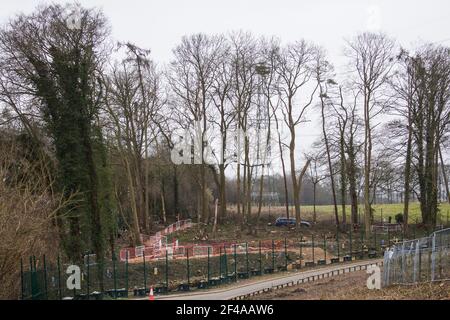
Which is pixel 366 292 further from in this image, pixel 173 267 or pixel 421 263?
pixel 173 267

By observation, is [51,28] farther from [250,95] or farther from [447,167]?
[447,167]

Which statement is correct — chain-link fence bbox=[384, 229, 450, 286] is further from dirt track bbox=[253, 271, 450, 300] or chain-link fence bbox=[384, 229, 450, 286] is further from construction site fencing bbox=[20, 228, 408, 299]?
dirt track bbox=[253, 271, 450, 300]

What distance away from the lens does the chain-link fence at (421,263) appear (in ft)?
57.1

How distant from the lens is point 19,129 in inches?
1217

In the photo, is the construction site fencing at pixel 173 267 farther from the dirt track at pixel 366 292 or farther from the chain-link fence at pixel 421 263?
the dirt track at pixel 366 292

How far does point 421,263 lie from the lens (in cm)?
1844

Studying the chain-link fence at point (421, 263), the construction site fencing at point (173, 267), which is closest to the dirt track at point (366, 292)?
the chain-link fence at point (421, 263)

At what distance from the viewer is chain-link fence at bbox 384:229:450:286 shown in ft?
57.1

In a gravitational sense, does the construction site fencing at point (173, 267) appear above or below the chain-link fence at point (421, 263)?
below

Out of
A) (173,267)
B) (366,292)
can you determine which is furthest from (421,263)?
(173,267)

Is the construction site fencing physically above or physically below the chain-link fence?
below

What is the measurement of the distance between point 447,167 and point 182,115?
24.0 m

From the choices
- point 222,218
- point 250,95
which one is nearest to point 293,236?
point 222,218

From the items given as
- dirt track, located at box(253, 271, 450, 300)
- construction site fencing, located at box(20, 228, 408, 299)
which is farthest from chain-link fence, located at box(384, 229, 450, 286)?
dirt track, located at box(253, 271, 450, 300)
